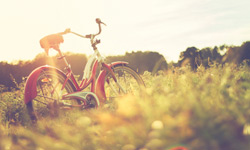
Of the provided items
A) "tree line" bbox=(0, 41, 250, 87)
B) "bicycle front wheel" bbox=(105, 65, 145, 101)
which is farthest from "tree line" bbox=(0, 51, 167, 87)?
"bicycle front wheel" bbox=(105, 65, 145, 101)

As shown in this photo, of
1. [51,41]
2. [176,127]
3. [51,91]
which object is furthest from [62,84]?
[176,127]

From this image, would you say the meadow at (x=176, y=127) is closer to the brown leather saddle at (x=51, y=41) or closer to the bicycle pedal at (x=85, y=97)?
the bicycle pedal at (x=85, y=97)

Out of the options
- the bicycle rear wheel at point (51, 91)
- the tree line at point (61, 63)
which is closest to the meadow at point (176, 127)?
the bicycle rear wheel at point (51, 91)

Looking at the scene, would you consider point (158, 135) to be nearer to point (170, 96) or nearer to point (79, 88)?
point (170, 96)

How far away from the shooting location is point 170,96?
2.51 m

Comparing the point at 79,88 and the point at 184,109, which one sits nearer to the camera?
the point at 184,109

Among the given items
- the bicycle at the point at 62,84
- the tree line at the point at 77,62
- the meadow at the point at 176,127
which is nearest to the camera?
the meadow at the point at 176,127

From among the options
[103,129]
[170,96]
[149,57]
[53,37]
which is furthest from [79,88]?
[149,57]

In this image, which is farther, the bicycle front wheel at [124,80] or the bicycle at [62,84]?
the bicycle front wheel at [124,80]

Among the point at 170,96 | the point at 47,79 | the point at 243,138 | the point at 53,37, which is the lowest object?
the point at 243,138

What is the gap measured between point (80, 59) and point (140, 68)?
442 centimetres

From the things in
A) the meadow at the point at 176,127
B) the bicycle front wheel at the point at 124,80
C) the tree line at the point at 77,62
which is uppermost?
the tree line at the point at 77,62

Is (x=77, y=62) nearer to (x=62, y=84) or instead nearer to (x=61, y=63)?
(x=61, y=63)

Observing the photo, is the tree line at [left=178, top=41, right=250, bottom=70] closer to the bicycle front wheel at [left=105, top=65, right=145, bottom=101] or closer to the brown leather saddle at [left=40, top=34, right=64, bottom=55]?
the bicycle front wheel at [left=105, top=65, right=145, bottom=101]
